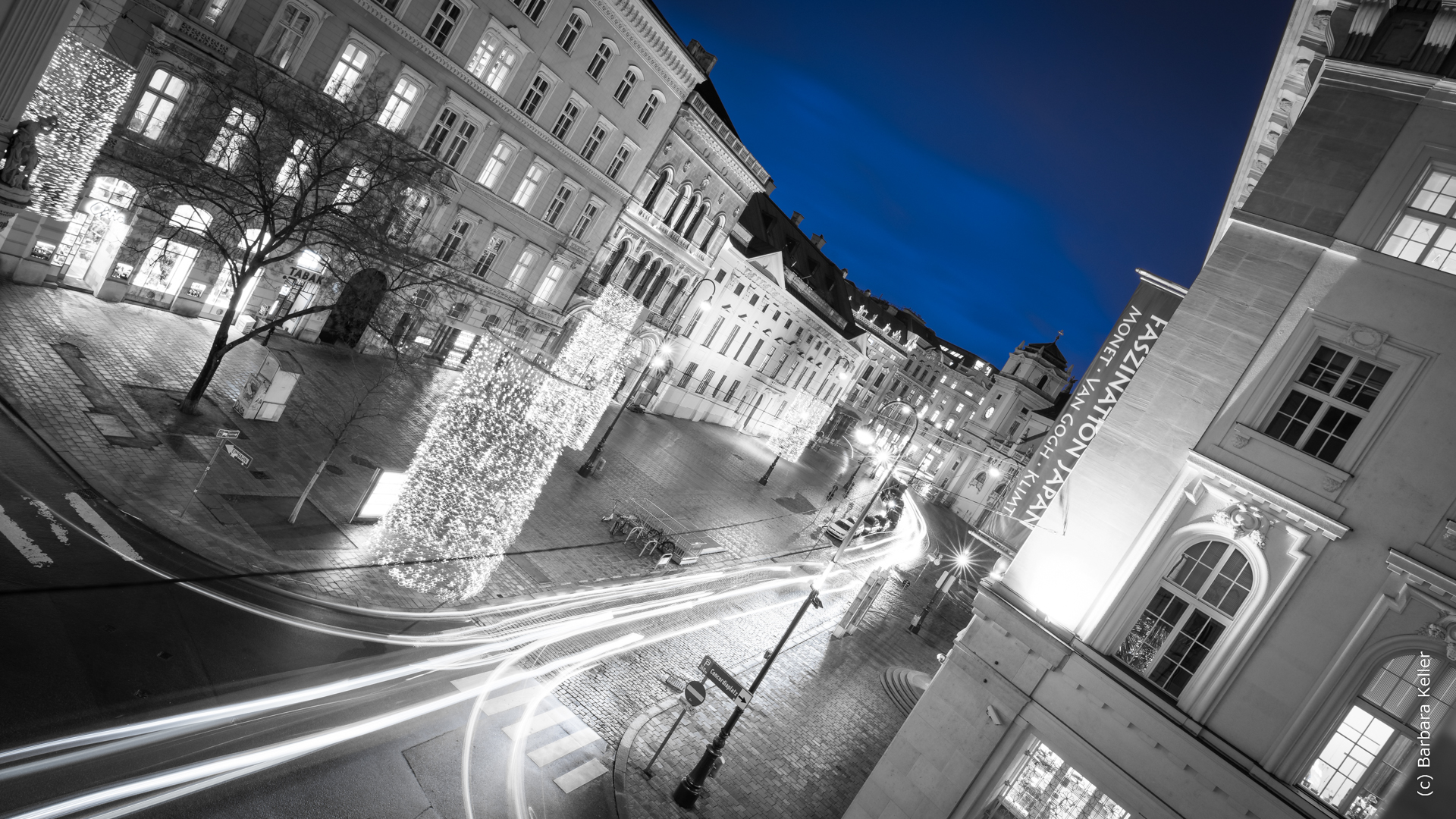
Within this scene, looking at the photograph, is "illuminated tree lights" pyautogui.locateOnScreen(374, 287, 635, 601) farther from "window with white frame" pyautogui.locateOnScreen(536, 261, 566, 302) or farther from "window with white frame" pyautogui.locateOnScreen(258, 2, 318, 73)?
"window with white frame" pyautogui.locateOnScreen(258, 2, 318, 73)

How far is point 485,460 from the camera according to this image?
76.5 feet

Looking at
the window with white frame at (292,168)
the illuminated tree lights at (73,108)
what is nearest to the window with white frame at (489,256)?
the window with white frame at (292,168)

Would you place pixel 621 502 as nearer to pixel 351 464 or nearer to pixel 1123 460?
pixel 351 464

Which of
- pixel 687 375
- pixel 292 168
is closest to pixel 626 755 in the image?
pixel 292 168

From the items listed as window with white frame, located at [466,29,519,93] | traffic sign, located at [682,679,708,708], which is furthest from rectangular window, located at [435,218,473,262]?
traffic sign, located at [682,679,708,708]

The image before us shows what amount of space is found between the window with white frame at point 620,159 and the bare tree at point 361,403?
13503mm

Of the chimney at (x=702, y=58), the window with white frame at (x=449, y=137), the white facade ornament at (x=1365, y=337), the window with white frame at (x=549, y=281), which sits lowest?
the window with white frame at (x=549, y=281)

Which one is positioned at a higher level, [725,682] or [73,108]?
[73,108]

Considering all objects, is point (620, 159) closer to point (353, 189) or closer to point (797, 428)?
point (353, 189)

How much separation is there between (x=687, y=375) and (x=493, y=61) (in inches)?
1031

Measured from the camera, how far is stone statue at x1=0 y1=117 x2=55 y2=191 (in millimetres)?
8188

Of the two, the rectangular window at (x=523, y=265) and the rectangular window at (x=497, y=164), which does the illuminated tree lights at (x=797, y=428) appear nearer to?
the rectangular window at (x=523, y=265)

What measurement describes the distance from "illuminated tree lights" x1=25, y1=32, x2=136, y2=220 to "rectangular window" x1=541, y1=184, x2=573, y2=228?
61.0ft

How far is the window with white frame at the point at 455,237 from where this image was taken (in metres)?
31.7
